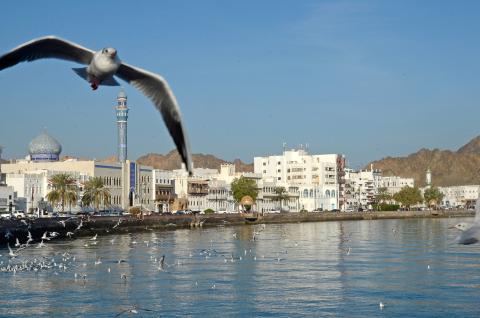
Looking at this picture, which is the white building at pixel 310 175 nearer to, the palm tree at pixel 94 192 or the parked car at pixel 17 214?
the palm tree at pixel 94 192

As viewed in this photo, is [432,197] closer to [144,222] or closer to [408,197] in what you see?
[408,197]

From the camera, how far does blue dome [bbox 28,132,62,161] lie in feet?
373

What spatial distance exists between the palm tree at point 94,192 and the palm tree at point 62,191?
1664 mm

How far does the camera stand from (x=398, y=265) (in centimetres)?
4312

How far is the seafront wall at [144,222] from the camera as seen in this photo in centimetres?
6838

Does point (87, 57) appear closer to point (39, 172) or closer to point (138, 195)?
point (39, 172)

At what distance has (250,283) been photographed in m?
34.8

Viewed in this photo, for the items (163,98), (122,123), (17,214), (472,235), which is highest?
(122,123)

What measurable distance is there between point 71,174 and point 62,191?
27.6 ft

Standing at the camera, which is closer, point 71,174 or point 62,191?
point 62,191

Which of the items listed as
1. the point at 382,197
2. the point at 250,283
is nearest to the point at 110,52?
the point at 250,283

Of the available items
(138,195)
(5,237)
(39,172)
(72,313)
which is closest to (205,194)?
(138,195)

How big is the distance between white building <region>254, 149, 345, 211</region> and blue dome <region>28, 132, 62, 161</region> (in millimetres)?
52571

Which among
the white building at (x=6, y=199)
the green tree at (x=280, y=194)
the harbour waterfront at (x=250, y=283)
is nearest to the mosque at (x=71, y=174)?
the white building at (x=6, y=199)
